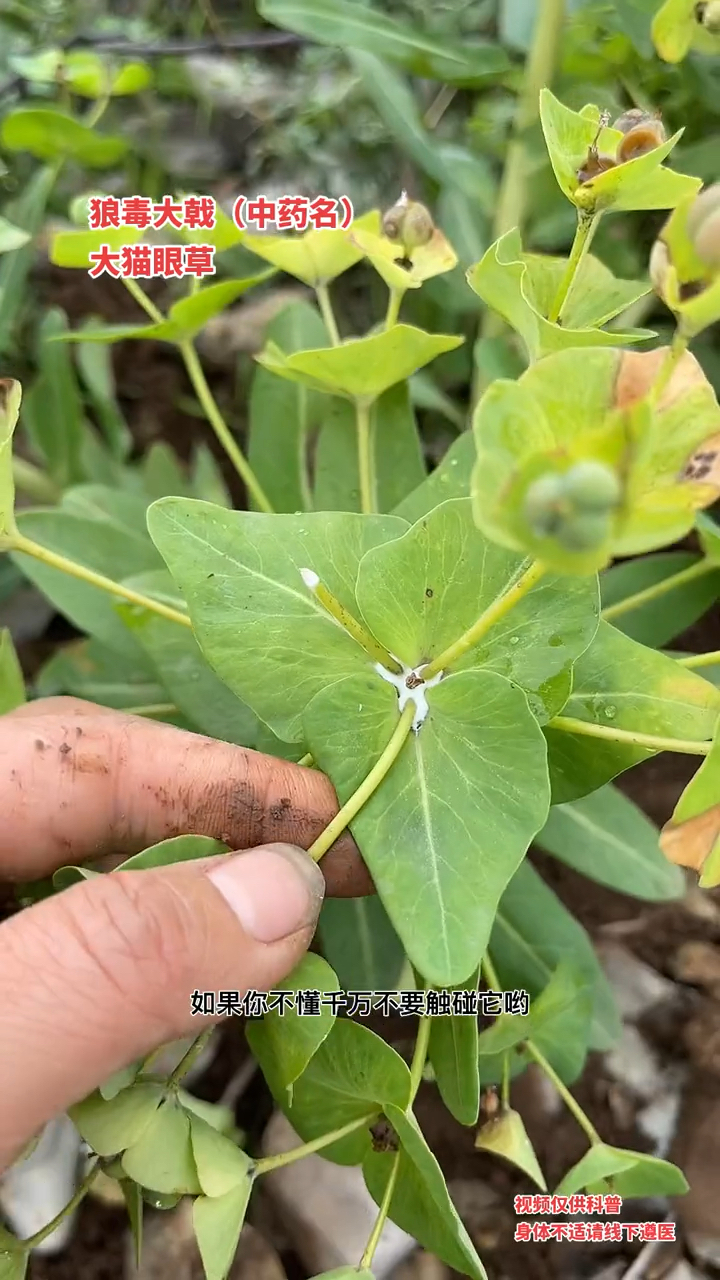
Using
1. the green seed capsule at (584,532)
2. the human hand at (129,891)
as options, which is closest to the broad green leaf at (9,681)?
the human hand at (129,891)

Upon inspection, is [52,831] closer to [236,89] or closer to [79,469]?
[79,469]

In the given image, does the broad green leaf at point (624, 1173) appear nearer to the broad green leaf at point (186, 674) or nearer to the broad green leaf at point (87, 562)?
the broad green leaf at point (186, 674)

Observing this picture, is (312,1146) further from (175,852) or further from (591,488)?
(591,488)

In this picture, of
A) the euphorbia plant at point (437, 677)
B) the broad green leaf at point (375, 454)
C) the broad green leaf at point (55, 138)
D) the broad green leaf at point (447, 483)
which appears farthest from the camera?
the broad green leaf at point (55, 138)

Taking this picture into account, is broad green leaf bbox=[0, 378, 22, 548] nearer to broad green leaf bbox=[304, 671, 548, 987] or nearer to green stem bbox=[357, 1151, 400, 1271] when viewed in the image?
broad green leaf bbox=[304, 671, 548, 987]

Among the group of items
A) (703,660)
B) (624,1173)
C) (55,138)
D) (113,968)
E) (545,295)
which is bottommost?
(624,1173)

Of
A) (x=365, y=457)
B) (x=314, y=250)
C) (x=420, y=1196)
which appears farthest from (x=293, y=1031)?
(x=314, y=250)
